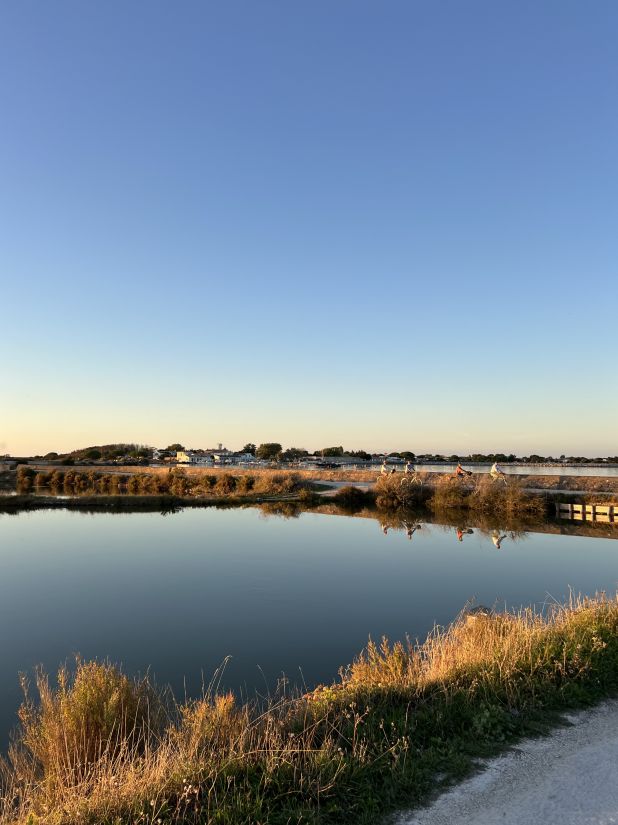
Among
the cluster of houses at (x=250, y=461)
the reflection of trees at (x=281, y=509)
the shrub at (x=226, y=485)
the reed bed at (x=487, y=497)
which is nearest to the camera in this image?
the reed bed at (x=487, y=497)

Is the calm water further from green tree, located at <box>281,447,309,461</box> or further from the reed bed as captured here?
green tree, located at <box>281,447,309,461</box>

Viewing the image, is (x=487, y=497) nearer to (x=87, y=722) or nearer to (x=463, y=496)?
(x=463, y=496)

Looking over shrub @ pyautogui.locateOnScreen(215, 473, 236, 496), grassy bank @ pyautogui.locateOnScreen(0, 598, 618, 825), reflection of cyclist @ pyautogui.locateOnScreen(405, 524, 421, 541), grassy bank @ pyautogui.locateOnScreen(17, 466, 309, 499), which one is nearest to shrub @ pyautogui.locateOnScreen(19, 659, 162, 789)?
grassy bank @ pyautogui.locateOnScreen(0, 598, 618, 825)

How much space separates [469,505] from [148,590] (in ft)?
84.5

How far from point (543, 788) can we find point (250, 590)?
13415mm

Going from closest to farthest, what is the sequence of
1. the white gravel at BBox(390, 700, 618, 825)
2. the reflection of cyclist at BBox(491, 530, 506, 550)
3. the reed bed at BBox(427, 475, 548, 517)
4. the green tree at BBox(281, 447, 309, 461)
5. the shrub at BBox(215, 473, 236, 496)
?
1. the white gravel at BBox(390, 700, 618, 825)
2. the reflection of cyclist at BBox(491, 530, 506, 550)
3. the reed bed at BBox(427, 475, 548, 517)
4. the shrub at BBox(215, 473, 236, 496)
5. the green tree at BBox(281, 447, 309, 461)

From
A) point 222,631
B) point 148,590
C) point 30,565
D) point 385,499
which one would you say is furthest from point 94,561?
point 385,499

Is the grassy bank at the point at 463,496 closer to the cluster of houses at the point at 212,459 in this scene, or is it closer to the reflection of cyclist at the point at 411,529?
the reflection of cyclist at the point at 411,529

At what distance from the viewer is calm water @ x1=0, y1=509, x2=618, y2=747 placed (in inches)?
459

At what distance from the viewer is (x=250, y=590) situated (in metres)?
17.2

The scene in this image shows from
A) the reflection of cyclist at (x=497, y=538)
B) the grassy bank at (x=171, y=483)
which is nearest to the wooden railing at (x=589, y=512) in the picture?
the reflection of cyclist at (x=497, y=538)

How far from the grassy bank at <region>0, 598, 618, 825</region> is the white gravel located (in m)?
0.22

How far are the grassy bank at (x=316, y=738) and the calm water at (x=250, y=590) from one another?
2583 mm

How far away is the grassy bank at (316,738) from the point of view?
4273 mm
